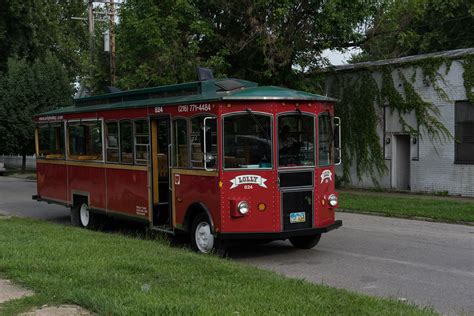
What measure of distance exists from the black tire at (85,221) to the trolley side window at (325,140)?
581cm

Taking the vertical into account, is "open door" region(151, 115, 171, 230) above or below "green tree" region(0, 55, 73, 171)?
below

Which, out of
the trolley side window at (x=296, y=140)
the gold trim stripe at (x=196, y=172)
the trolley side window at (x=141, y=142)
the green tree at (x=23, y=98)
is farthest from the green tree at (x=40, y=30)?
the trolley side window at (x=296, y=140)

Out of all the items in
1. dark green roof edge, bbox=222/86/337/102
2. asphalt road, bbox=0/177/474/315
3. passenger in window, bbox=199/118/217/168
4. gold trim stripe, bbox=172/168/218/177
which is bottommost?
asphalt road, bbox=0/177/474/315

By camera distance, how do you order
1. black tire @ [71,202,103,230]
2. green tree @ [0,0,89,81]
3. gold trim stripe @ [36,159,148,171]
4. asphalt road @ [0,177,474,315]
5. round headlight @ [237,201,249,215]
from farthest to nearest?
green tree @ [0,0,89,81]
black tire @ [71,202,103,230]
gold trim stripe @ [36,159,148,171]
round headlight @ [237,201,249,215]
asphalt road @ [0,177,474,315]

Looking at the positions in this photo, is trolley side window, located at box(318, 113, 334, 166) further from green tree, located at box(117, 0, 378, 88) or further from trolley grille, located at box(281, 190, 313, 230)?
green tree, located at box(117, 0, 378, 88)

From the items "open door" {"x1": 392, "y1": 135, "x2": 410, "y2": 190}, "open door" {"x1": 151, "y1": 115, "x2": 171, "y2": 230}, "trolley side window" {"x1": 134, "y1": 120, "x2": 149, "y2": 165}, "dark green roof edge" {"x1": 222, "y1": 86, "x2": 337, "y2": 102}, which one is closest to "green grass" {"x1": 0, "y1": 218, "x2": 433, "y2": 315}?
"open door" {"x1": 151, "y1": 115, "x2": 171, "y2": 230}

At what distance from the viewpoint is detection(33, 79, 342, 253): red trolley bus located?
351 inches

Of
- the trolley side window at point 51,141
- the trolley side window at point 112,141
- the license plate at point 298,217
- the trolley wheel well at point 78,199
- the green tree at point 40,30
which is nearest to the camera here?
the license plate at point 298,217

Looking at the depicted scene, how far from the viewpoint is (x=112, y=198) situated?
39.1 ft

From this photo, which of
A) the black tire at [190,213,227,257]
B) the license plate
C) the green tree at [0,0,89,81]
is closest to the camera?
the black tire at [190,213,227,257]

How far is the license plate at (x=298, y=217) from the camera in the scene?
9211 mm

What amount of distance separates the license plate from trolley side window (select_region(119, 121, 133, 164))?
3655 millimetres

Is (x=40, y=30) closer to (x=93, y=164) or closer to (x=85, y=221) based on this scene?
(x=85, y=221)

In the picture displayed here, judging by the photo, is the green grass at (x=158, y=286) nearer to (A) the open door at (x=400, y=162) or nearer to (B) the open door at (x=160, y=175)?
(B) the open door at (x=160, y=175)
